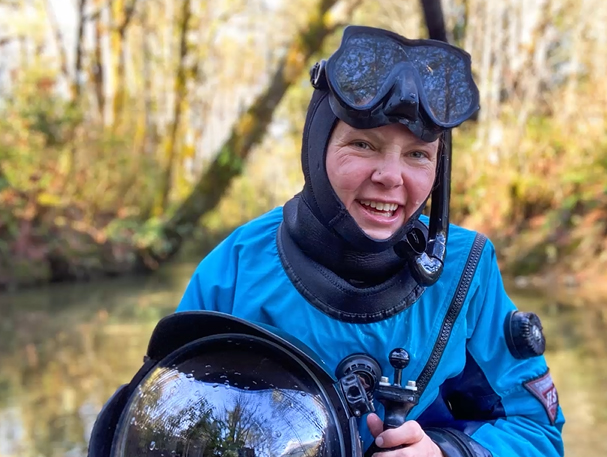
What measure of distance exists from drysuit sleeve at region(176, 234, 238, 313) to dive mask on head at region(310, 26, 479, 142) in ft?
1.55

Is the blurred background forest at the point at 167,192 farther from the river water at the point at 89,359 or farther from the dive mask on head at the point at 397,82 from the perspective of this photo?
the dive mask on head at the point at 397,82

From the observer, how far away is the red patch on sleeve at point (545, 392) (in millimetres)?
1609

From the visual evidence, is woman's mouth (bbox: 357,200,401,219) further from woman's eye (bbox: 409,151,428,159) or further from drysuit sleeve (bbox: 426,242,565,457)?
drysuit sleeve (bbox: 426,242,565,457)

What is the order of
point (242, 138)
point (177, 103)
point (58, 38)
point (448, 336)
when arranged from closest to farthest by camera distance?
point (448, 336)
point (242, 138)
point (177, 103)
point (58, 38)

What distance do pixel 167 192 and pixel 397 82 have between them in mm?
14680

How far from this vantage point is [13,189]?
11453 mm

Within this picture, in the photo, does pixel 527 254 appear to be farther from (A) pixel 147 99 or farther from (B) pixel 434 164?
(A) pixel 147 99

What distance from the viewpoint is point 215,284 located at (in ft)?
5.57

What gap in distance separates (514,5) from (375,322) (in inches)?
619

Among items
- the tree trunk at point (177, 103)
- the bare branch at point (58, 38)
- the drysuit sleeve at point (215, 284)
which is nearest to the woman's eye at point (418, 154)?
the drysuit sleeve at point (215, 284)

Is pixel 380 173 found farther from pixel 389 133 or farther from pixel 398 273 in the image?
pixel 398 273

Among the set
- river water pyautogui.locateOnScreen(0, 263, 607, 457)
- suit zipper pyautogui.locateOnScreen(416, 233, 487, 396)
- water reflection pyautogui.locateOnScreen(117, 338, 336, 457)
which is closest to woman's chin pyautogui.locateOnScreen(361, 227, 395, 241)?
suit zipper pyautogui.locateOnScreen(416, 233, 487, 396)

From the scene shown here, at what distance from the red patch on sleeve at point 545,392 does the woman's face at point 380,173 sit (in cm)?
49

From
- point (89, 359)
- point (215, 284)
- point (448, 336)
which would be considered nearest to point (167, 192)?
point (89, 359)
